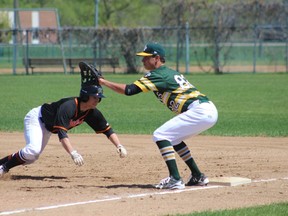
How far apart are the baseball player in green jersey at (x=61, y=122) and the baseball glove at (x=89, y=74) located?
0.20ft

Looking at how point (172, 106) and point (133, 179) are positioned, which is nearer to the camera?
point (172, 106)

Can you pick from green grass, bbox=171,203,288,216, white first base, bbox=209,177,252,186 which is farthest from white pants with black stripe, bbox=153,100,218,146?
green grass, bbox=171,203,288,216

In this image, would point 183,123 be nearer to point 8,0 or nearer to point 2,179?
point 2,179

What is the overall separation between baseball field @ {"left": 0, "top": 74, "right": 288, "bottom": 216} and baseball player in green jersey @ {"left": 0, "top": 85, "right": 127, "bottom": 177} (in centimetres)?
38

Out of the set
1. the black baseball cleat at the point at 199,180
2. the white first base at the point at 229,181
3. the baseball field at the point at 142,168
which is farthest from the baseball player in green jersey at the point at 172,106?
the white first base at the point at 229,181

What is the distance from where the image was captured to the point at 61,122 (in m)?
9.66

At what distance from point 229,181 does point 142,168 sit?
1.92 m

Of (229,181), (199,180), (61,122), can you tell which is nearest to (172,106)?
(199,180)

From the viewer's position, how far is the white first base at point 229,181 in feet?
32.1

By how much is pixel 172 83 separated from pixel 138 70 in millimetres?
29446

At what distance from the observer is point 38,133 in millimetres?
10125

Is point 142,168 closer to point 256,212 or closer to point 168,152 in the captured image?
point 168,152

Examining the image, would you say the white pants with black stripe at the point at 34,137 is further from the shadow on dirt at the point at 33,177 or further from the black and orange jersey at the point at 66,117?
the shadow on dirt at the point at 33,177

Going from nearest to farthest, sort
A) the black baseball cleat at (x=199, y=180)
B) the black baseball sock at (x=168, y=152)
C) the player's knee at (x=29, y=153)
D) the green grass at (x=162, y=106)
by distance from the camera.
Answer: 1. the black baseball sock at (x=168, y=152)
2. the black baseball cleat at (x=199, y=180)
3. the player's knee at (x=29, y=153)
4. the green grass at (x=162, y=106)
